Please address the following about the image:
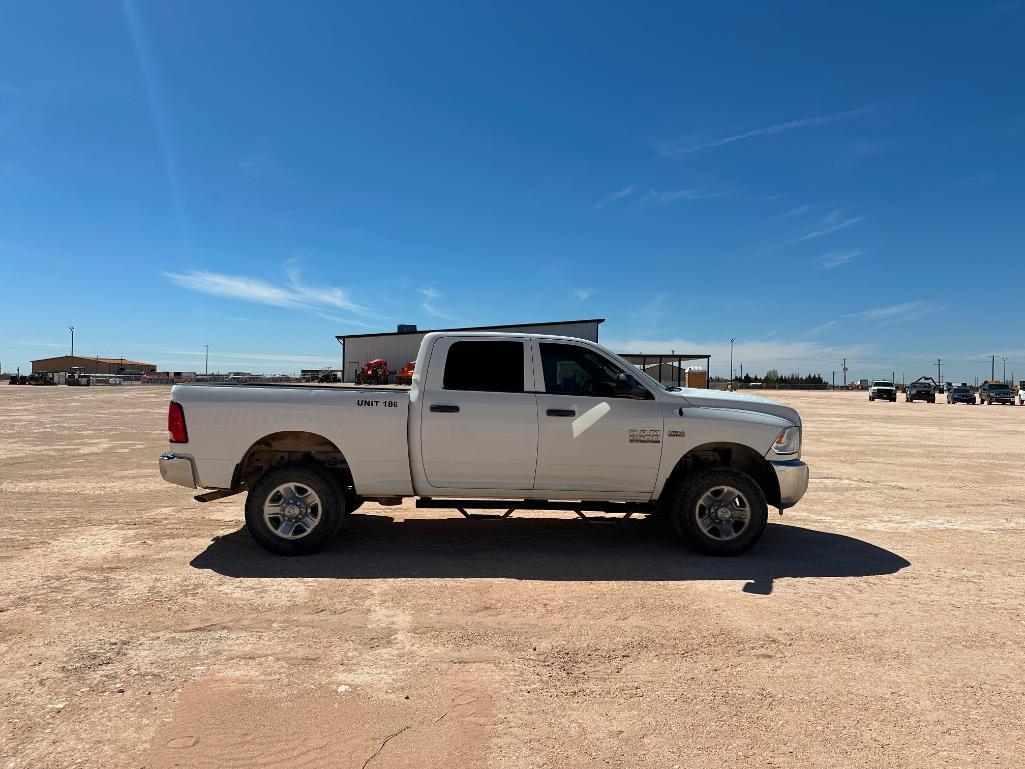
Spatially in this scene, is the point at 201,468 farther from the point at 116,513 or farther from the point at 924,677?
the point at 924,677

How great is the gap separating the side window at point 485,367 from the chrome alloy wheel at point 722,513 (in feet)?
6.59

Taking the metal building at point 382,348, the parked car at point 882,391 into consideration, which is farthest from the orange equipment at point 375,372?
the parked car at point 882,391

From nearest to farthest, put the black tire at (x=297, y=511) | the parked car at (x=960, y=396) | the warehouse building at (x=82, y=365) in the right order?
the black tire at (x=297, y=511)
the parked car at (x=960, y=396)
the warehouse building at (x=82, y=365)

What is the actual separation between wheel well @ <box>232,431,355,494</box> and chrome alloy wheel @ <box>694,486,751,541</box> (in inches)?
131

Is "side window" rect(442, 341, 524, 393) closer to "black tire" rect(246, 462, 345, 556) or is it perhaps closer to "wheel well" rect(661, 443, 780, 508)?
"black tire" rect(246, 462, 345, 556)

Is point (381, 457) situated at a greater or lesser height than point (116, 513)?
greater

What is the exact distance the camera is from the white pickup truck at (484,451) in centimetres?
544

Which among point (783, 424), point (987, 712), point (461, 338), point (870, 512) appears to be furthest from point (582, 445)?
point (870, 512)

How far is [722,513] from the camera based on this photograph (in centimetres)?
550

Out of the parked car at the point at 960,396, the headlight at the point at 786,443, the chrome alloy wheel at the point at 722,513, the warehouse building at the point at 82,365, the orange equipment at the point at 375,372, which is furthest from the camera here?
the warehouse building at the point at 82,365

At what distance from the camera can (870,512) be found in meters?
7.48

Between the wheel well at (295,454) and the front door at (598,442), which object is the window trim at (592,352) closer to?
the front door at (598,442)

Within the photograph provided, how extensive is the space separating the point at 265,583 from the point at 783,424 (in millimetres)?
4742

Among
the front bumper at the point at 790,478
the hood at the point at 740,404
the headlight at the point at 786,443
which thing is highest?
the hood at the point at 740,404
